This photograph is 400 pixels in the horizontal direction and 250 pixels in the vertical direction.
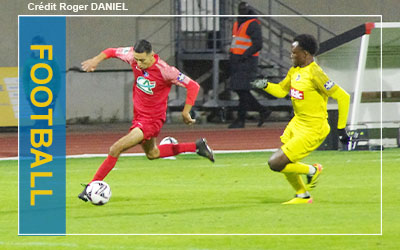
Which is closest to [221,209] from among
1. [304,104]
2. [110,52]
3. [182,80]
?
[304,104]

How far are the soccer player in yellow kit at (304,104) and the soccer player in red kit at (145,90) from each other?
1.04 m

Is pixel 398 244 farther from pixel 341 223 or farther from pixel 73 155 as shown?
pixel 73 155

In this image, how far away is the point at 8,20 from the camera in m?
26.1

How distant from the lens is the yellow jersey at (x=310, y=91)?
35.1 ft

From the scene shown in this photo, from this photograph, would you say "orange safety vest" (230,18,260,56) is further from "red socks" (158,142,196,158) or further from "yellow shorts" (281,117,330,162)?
"yellow shorts" (281,117,330,162)

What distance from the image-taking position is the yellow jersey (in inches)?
421

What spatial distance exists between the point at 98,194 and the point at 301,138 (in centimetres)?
223

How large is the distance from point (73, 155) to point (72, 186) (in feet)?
15.8

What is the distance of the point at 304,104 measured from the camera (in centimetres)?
1089

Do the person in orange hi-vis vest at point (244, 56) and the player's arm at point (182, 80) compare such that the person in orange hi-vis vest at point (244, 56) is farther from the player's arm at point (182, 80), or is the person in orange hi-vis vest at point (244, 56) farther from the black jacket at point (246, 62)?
the player's arm at point (182, 80)

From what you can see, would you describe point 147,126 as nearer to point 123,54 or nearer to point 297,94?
point 123,54

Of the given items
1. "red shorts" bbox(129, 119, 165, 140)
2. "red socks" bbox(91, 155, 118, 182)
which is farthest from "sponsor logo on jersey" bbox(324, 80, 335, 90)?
"red socks" bbox(91, 155, 118, 182)

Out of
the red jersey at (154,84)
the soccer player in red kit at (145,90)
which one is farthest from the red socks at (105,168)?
the red jersey at (154,84)

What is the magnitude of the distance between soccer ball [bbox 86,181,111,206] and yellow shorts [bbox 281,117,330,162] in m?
1.94
